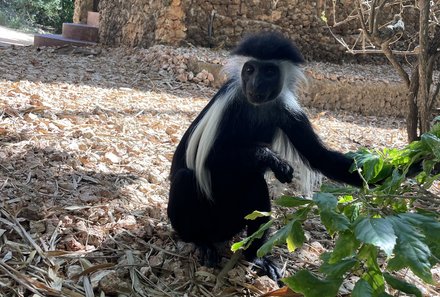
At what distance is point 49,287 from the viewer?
266 cm

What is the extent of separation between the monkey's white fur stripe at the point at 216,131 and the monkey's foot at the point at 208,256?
314 mm

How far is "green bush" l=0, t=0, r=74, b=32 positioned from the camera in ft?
81.0

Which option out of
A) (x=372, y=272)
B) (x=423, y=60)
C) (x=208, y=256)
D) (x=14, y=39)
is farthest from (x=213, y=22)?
(x=14, y=39)

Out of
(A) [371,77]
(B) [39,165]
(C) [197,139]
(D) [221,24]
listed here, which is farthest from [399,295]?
(D) [221,24]

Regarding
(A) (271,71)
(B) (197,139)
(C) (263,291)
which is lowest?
(C) (263,291)

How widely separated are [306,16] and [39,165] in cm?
825

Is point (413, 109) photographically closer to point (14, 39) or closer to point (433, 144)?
point (433, 144)

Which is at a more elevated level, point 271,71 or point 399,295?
point 271,71

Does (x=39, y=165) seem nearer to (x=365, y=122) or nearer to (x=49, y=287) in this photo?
(x=49, y=287)

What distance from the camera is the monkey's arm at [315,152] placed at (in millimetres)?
3451

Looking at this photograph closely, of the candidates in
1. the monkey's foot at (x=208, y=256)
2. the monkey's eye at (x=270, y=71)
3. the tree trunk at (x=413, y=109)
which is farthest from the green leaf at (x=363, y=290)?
the tree trunk at (x=413, y=109)

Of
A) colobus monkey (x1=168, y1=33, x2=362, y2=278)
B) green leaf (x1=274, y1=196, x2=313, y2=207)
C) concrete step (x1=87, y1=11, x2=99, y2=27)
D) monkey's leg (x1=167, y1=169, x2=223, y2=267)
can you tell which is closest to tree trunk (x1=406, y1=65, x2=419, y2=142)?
colobus monkey (x1=168, y1=33, x2=362, y2=278)

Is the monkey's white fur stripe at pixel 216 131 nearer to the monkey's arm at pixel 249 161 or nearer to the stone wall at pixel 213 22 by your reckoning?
the monkey's arm at pixel 249 161

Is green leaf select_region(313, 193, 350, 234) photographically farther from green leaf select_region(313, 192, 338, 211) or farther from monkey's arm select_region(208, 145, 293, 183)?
monkey's arm select_region(208, 145, 293, 183)
